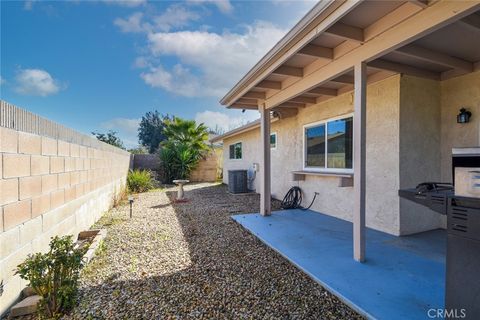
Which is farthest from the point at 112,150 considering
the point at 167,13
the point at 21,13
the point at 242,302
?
the point at 242,302

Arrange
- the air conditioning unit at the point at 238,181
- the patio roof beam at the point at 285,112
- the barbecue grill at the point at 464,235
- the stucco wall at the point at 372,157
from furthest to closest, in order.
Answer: the air conditioning unit at the point at 238,181 → the patio roof beam at the point at 285,112 → the stucco wall at the point at 372,157 → the barbecue grill at the point at 464,235

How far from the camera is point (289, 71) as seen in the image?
381 cm

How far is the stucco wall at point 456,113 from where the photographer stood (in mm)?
3584

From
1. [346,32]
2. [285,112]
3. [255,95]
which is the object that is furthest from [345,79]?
[285,112]

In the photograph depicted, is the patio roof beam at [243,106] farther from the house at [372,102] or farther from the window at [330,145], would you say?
the window at [330,145]

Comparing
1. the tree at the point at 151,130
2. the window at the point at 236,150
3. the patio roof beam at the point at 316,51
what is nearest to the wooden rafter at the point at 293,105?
the patio roof beam at the point at 316,51

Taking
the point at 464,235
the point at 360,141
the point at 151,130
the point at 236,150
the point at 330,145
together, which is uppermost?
the point at 151,130

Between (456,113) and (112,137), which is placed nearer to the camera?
(456,113)

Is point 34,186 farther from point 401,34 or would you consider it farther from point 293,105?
point 293,105

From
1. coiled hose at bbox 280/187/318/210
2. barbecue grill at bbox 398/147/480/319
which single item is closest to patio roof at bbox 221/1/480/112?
barbecue grill at bbox 398/147/480/319

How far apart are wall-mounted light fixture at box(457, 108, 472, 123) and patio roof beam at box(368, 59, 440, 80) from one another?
738mm

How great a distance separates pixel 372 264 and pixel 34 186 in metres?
4.24

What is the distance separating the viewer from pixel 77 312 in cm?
221

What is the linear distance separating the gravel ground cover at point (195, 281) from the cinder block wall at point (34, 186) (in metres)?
0.69
